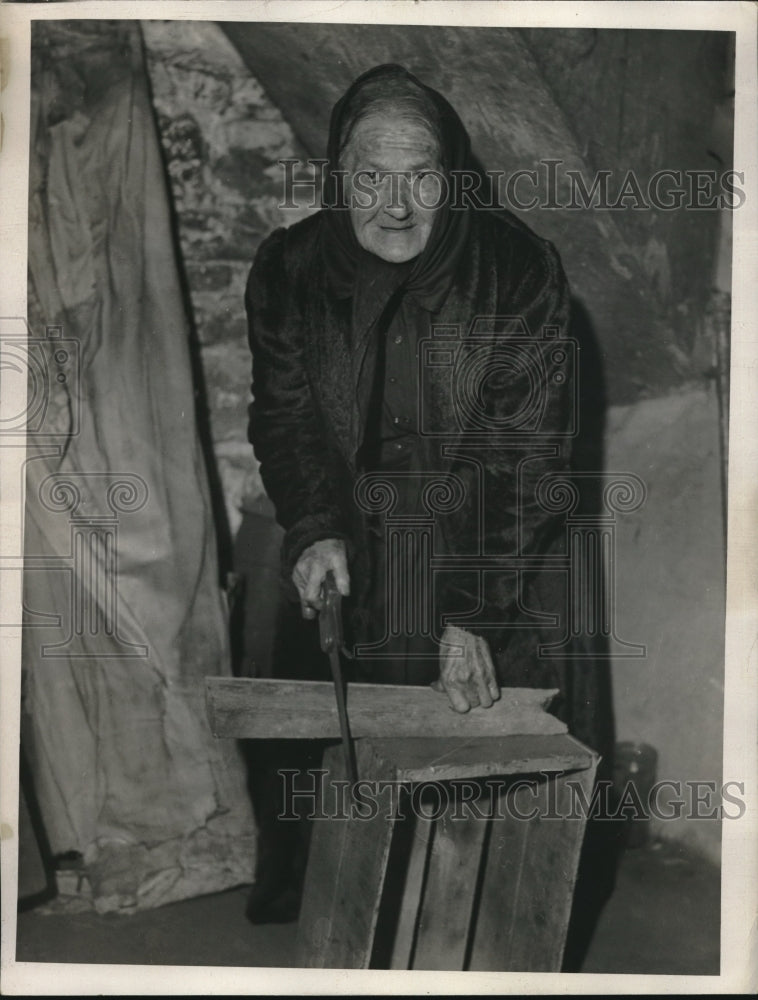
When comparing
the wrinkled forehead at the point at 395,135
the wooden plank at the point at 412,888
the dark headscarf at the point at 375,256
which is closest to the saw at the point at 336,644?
the wooden plank at the point at 412,888

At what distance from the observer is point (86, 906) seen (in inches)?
75.0

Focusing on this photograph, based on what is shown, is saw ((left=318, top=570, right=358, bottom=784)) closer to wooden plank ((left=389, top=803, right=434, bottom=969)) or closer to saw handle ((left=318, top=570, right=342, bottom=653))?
saw handle ((left=318, top=570, right=342, bottom=653))

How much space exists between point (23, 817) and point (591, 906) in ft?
2.97

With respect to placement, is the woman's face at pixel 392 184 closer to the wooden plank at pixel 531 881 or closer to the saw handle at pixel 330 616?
the saw handle at pixel 330 616

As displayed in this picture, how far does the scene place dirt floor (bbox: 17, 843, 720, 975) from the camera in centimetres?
187

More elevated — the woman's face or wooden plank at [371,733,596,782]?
the woman's face

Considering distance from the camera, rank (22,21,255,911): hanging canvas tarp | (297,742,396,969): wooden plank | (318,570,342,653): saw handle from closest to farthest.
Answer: (297,742,396,969): wooden plank
(318,570,342,653): saw handle
(22,21,255,911): hanging canvas tarp

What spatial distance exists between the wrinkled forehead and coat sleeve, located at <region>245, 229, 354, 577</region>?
211mm

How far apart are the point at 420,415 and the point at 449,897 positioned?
28.8 inches

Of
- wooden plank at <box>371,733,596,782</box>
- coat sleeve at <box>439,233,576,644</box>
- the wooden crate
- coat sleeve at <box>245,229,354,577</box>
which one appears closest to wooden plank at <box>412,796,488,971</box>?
the wooden crate

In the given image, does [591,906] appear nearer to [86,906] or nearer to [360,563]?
[360,563]

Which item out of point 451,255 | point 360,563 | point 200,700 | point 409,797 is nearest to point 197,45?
point 451,255

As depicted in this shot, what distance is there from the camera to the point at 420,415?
1855 millimetres
